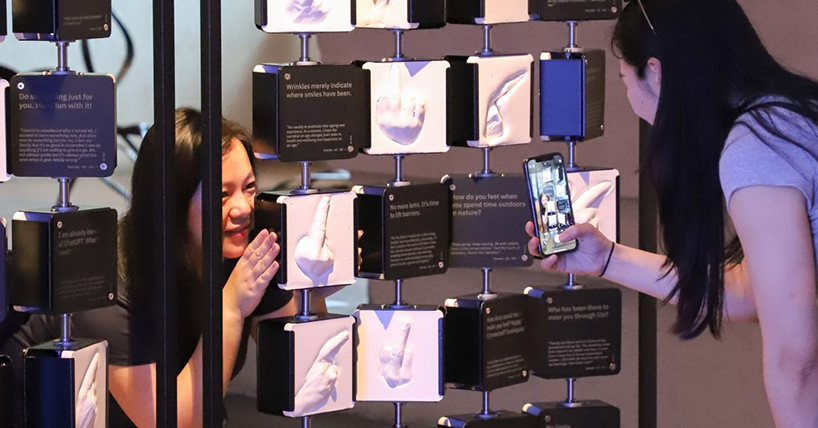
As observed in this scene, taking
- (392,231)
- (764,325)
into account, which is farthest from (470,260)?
(764,325)

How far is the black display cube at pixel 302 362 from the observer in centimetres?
183

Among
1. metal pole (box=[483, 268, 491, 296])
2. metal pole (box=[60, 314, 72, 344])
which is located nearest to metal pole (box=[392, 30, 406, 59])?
metal pole (box=[483, 268, 491, 296])

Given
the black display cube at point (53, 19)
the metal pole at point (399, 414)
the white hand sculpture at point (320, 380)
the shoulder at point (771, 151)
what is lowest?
the metal pole at point (399, 414)

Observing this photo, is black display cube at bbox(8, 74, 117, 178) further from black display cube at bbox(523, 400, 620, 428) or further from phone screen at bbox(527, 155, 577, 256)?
black display cube at bbox(523, 400, 620, 428)

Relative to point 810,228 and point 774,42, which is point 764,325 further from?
point 774,42

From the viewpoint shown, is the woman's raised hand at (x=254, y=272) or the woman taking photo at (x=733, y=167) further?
the woman's raised hand at (x=254, y=272)

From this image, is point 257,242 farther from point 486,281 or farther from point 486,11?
point 486,11

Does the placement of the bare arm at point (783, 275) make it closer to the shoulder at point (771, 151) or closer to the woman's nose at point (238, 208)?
the shoulder at point (771, 151)

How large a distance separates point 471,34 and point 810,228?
2.24 meters

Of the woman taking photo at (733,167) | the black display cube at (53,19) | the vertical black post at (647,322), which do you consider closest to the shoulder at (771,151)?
the woman taking photo at (733,167)

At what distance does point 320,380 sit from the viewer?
6.09 ft

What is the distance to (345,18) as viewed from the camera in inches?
70.9

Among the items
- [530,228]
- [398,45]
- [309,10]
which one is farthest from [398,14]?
[530,228]

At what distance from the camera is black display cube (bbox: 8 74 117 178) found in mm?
1671
